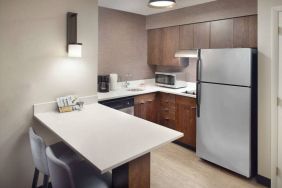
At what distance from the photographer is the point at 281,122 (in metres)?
2.38

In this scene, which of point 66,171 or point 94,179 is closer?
point 66,171

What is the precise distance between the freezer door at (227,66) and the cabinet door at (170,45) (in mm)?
1161

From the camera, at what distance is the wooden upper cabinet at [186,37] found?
3699 mm

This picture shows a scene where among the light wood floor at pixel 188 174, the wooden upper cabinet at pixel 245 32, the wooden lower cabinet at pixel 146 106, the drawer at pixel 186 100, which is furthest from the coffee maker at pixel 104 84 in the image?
the wooden upper cabinet at pixel 245 32

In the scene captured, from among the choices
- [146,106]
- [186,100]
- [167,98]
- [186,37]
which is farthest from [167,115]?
[186,37]

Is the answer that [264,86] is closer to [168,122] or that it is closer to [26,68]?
[168,122]

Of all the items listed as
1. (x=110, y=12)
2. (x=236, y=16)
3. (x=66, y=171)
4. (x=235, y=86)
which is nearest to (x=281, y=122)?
(x=235, y=86)

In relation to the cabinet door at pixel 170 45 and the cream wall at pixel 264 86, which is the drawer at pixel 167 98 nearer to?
the cabinet door at pixel 170 45

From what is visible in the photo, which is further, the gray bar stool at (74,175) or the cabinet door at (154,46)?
the cabinet door at (154,46)

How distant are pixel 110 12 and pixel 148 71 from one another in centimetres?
152

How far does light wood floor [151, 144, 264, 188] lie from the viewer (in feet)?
8.36

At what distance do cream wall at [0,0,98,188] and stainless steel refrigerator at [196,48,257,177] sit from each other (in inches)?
70.4

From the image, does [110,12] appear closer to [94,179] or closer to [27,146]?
[27,146]

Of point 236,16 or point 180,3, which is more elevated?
point 180,3
